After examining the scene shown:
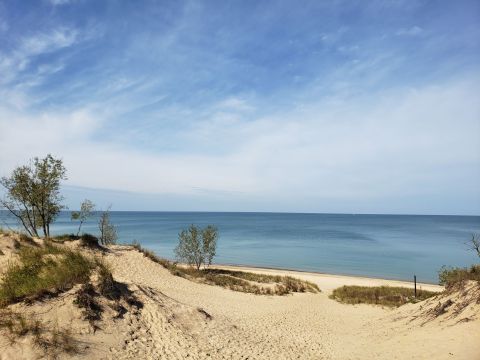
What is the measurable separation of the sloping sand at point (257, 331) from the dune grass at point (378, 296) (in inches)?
122

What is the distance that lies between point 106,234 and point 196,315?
36.6 meters

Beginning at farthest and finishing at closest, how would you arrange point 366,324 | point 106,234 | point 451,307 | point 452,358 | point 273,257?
point 273,257 → point 106,234 → point 366,324 → point 451,307 → point 452,358

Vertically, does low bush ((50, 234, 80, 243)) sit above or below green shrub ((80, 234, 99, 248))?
above

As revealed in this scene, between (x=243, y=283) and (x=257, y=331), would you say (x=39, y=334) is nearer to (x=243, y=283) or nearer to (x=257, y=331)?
(x=257, y=331)

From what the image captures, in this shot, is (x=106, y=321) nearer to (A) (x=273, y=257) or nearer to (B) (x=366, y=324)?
(B) (x=366, y=324)

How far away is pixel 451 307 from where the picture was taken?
17641 millimetres

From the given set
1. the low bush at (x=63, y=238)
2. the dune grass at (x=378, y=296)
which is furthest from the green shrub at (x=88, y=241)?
the dune grass at (x=378, y=296)

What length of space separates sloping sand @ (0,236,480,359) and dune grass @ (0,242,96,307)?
63cm

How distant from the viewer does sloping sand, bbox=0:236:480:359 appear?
12172 millimetres

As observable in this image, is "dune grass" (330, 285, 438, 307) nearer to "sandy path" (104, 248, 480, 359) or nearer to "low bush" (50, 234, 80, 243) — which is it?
"sandy path" (104, 248, 480, 359)

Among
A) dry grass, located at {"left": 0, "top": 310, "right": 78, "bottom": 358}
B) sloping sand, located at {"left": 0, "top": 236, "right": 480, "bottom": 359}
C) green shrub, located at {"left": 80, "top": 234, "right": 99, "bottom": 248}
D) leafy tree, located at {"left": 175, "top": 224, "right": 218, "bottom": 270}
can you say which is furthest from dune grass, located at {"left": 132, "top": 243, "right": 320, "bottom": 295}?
dry grass, located at {"left": 0, "top": 310, "right": 78, "bottom": 358}

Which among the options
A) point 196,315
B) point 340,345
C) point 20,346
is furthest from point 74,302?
point 340,345

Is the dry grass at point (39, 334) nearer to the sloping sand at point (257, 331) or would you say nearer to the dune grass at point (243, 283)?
the sloping sand at point (257, 331)

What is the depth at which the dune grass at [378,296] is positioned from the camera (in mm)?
30666
